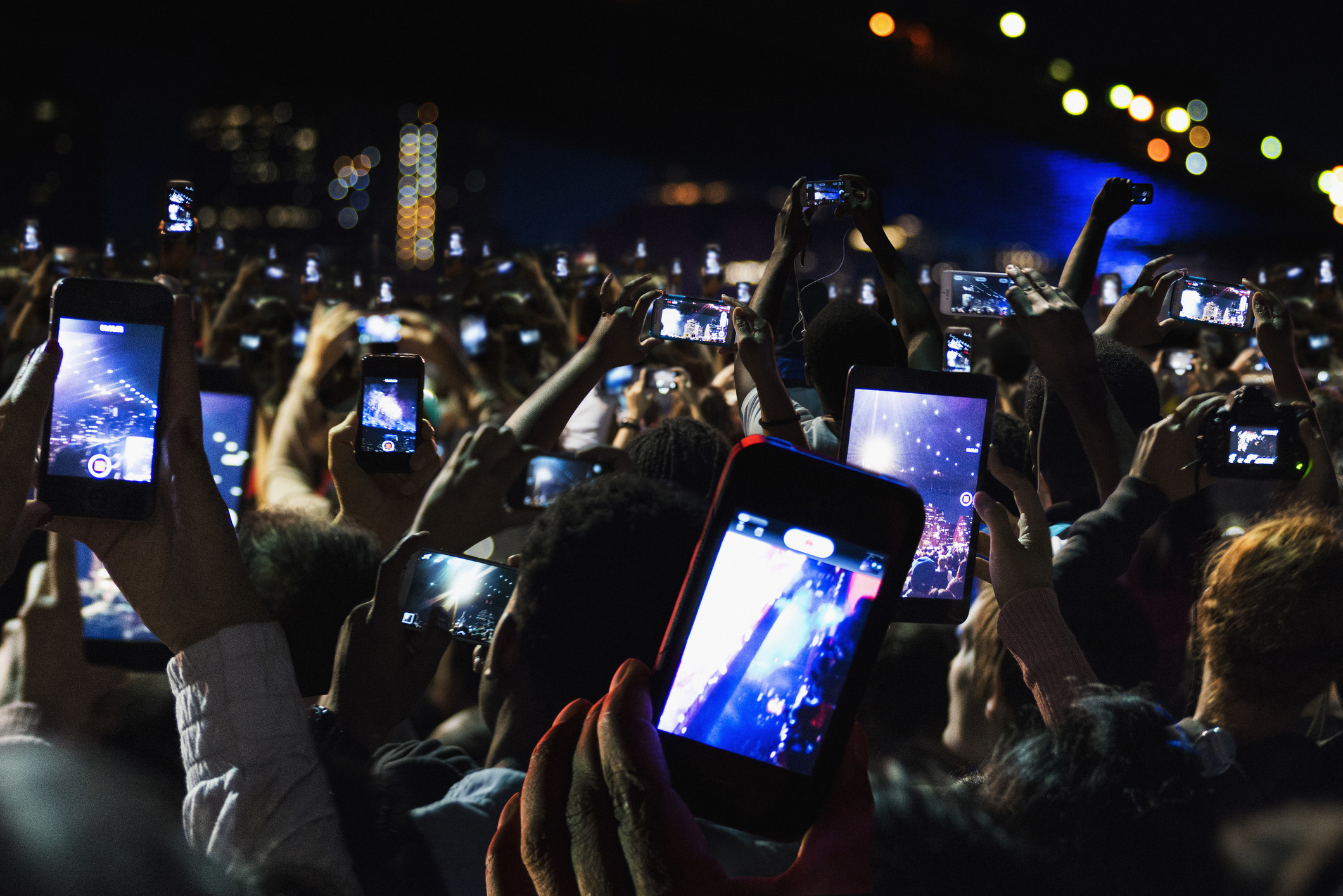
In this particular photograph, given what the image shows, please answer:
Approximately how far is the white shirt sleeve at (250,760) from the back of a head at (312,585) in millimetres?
447

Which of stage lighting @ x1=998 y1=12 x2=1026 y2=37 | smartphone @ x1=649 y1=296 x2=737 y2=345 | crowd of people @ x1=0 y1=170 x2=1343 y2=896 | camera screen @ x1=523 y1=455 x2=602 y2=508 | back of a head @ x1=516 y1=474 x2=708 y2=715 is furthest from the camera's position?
stage lighting @ x1=998 y1=12 x2=1026 y2=37

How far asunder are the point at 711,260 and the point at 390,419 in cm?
260

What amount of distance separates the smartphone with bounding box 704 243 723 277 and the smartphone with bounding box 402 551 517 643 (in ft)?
9.55

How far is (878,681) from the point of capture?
1.97 metres

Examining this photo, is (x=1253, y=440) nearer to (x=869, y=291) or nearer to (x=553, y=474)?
(x=553, y=474)

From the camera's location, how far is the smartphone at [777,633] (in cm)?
111

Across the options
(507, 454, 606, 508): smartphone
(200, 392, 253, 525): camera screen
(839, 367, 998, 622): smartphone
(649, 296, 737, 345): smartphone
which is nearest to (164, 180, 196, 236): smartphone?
(200, 392, 253, 525): camera screen

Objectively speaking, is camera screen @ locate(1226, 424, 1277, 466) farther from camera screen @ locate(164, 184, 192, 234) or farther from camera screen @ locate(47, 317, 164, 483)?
camera screen @ locate(164, 184, 192, 234)

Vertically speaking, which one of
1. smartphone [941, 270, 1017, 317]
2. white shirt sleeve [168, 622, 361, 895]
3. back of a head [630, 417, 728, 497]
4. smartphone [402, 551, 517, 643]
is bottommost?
white shirt sleeve [168, 622, 361, 895]

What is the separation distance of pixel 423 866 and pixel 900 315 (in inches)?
52.0

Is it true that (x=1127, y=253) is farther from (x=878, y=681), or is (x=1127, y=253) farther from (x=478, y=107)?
(x=478, y=107)

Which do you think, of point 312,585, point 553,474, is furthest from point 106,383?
point 553,474

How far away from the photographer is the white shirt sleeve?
1299mm

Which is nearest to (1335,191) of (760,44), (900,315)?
(760,44)
